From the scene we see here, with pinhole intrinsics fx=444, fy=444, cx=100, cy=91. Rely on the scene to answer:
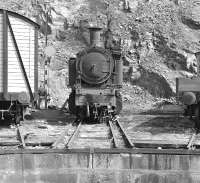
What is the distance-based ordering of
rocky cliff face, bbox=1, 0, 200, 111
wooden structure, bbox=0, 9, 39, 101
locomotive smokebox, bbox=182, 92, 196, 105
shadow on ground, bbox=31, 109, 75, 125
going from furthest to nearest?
rocky cliff face, bbox=1, 0, 200, 111 < shadow on ground, bbox=31, 109, 75, 125 < wooden structure, bbox=0, 9, 39, 101 < locomotive smokebox, bbox=182, 92, 196, 105

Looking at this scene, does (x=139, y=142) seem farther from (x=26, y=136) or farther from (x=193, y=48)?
(x=193, y=48)

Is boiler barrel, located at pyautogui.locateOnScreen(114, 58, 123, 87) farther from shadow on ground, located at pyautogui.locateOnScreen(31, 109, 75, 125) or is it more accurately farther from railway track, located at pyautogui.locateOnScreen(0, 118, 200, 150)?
railway track, located at pyautogui.locateOnScreen(0, 118, 200, 150)

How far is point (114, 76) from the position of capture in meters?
17.0

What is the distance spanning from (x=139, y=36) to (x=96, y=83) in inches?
486

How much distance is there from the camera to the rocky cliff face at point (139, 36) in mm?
25984

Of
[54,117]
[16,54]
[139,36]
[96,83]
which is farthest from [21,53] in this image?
[139,36]

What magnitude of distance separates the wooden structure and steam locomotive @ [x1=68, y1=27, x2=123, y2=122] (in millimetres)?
2476

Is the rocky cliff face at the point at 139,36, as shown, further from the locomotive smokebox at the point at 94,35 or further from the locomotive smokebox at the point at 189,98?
the locomotive smokebox at the point at 189,98

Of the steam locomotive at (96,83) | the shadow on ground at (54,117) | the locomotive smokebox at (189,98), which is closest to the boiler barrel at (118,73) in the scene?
the steam locomotive at (96,83)

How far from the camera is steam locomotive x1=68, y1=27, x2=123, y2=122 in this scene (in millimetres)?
16109

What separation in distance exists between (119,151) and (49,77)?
55.4ft

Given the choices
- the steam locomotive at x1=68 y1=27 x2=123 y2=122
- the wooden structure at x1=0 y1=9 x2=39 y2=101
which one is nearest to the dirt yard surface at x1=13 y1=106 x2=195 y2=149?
the steam locomotive at x1=68 y1=27 x2=123 y2=122

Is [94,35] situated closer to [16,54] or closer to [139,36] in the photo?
[16,54]

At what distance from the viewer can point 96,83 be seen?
16.5 metres
